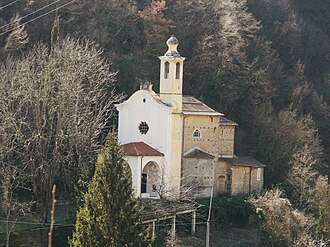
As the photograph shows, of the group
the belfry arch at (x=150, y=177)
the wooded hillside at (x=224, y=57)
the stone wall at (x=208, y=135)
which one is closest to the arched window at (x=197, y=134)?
the stone wall at (x=208, y=135)

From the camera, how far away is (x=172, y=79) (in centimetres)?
3841

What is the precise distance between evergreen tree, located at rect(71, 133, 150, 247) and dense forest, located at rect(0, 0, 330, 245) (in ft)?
48.6

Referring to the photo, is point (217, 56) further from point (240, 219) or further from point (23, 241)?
point (23, 241)

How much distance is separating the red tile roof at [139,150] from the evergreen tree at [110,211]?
13.9 metres

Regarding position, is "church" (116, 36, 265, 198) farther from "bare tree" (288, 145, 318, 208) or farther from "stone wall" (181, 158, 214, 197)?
"bare tree" (288, 145, 318, 208)

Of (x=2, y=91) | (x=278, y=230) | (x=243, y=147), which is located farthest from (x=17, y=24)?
(x=278, y=230)

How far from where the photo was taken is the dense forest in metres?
44.2

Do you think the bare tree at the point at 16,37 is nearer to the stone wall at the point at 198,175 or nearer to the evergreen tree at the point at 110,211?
the stone wall at the point at 198,175

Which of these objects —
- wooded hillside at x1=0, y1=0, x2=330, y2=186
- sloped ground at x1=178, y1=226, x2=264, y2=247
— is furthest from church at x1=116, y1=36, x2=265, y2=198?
wooded hillside at x1=0, y1=0, x2=330, y2=186

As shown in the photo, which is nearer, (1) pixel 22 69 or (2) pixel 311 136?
(1) pixel 22 69

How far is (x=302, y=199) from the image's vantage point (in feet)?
128

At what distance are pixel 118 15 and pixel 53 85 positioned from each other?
1562 centimetres

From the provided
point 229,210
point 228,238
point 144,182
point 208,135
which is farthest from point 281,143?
point 228,238

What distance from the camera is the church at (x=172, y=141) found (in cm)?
3750
